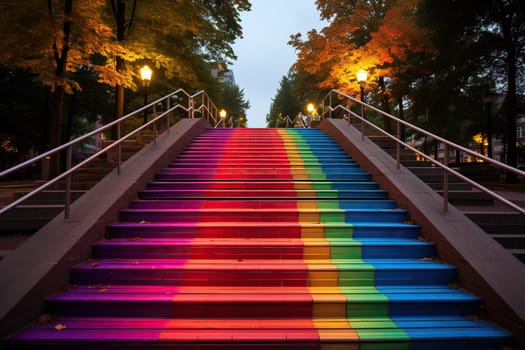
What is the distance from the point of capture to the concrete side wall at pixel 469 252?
3074mm

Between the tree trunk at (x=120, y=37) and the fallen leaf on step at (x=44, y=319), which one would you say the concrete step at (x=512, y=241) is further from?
the tree trunk at (x=120, y=37)

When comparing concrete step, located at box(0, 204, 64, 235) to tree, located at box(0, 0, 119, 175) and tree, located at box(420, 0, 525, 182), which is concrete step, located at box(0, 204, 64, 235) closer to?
tree, located at box(0, 0, 119, 175)

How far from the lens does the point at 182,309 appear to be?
3270 mm

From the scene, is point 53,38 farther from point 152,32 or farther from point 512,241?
point 512,241

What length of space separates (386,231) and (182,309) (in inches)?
114

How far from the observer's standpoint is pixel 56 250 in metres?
3.58

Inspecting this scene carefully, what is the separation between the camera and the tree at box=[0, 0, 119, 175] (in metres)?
7.62

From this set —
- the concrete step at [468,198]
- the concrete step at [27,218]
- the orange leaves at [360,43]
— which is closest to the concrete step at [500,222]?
the concrete step at [468,198]

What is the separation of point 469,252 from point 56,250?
471cm

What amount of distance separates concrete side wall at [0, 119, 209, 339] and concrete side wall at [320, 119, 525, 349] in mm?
4407

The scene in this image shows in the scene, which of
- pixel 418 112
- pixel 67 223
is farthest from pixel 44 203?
pixel 418 112

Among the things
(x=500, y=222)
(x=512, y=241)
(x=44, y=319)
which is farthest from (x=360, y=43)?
(x=44, y=319)

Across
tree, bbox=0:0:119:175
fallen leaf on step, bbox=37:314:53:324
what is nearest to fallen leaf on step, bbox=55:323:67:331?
fallen leaf on step, bbox=37:314:53:324

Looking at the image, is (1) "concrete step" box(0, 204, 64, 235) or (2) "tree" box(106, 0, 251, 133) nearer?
(1) "concrete step" box(0, 204, 64, 235)
